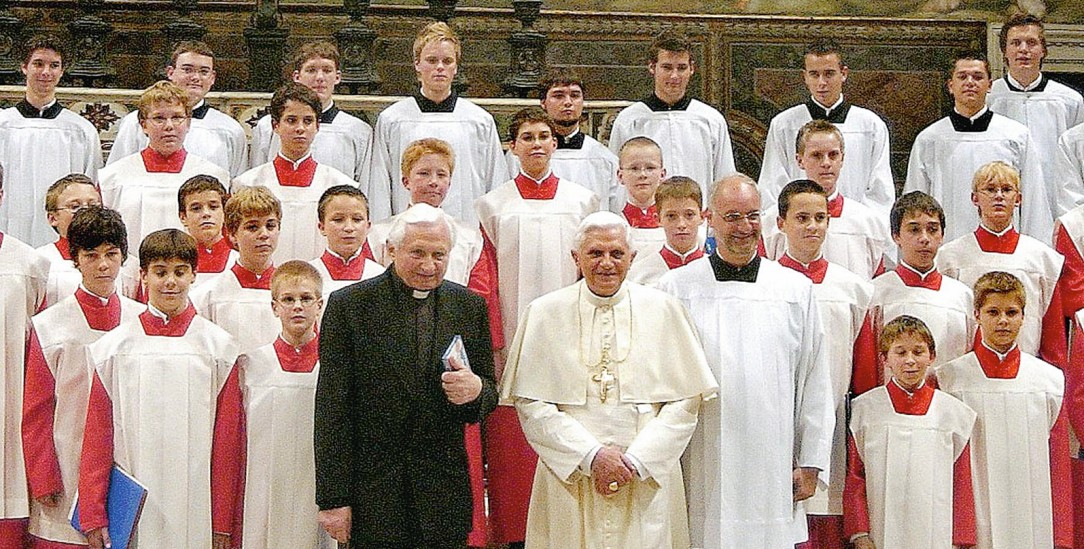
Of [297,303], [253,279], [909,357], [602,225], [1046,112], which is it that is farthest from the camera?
[1046,112]

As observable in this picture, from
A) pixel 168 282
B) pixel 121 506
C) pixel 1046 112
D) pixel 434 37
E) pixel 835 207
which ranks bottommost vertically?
pixel 121 506

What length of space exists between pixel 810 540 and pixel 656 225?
1.58m

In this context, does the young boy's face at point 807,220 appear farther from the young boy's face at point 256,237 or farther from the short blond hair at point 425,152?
the young boy's face at point 256,237

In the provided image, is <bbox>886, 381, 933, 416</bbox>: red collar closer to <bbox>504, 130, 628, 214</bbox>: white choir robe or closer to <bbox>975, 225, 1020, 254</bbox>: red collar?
<bbox>975, 225, 1020, 254</bbox>: red collar

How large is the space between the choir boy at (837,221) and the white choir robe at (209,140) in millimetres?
2726

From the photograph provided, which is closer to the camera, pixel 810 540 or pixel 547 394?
pixel 547 394

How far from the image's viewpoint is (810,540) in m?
6.02

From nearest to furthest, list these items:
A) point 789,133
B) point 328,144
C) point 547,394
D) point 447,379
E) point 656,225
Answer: point 447,379 < point 547,394 < point 656,225 < point 328,144 < point 789,133

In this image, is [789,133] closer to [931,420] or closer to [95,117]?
[931,420]

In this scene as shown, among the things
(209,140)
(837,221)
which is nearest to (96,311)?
(209,140)

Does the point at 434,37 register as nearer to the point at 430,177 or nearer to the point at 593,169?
the point at 593,169

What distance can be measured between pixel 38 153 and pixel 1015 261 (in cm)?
472

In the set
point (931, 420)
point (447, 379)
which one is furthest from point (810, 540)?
point (447, 379)

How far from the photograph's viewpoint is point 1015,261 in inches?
262
